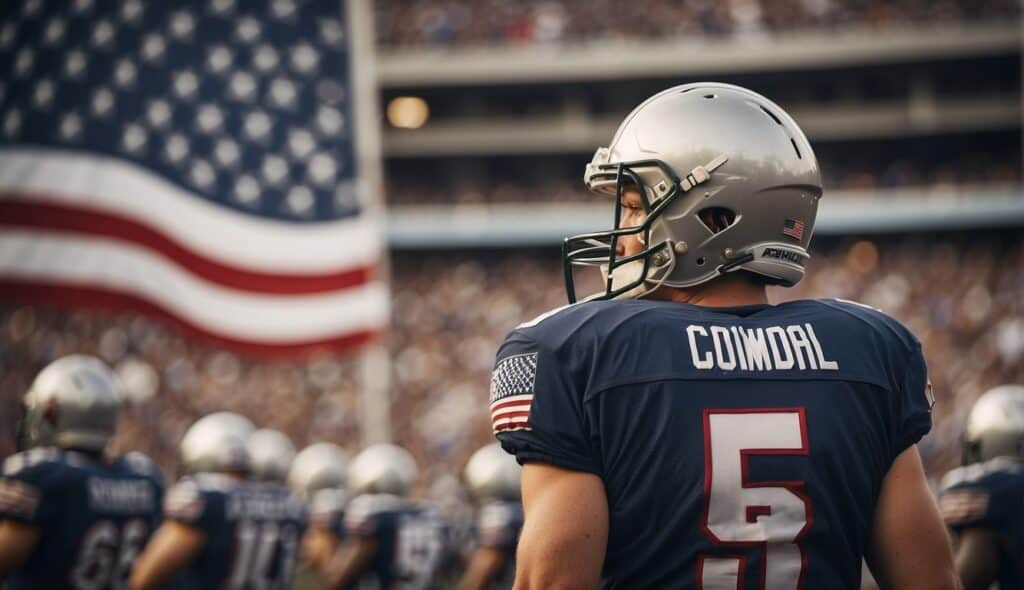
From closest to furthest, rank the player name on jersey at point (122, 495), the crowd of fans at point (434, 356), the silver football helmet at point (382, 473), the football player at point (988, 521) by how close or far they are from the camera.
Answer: the football player at point (988, 521) < the player name on jersey at point (122, 495) < the silver football helmet at point (382, 473) < the crowd of fans at point (434, 356)

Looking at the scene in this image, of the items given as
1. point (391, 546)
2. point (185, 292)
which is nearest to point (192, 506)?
point (391, 546)

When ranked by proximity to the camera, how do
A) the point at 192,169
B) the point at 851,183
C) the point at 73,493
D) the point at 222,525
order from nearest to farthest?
1. the point at 73,493
2. the point at 222,525
3. the point at 192,169
4. the point at 851,183

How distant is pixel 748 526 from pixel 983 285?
2249 cm

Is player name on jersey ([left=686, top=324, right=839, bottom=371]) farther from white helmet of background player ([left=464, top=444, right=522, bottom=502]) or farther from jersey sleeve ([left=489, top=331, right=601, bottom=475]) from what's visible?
white helmet of background player ([left=464, top=444, right=522, bottom=502])

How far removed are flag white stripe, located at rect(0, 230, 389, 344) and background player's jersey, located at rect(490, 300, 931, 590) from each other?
717cm

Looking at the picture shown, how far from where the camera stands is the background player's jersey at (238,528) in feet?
20.5

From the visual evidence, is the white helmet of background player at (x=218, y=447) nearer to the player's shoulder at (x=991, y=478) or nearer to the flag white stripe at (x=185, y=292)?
the flag white stripe at (x=185, y=292)

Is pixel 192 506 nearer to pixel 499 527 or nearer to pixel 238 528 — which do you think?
pixel 238 528

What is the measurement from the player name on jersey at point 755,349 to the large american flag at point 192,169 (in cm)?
733

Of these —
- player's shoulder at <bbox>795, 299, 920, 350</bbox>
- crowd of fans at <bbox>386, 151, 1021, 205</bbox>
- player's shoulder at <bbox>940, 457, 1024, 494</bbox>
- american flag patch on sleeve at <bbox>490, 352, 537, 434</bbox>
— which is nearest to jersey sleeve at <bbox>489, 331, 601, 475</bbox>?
american flag patch on sleeve at <bbox>490, 352, 537, 434</bbox>

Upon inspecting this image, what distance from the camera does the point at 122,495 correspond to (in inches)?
206

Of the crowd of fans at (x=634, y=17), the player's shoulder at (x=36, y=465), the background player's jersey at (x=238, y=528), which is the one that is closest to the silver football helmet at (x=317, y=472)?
the background player's jersey at (x=238, y=528)

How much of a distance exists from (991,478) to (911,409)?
7.15ft

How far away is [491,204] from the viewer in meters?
28.6
